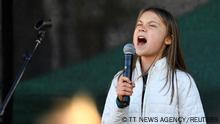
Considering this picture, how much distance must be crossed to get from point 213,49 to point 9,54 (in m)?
1.59

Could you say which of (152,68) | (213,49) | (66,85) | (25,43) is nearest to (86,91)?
(66,85)

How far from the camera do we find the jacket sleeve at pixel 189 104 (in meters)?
2.56

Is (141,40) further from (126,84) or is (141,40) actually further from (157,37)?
(126,84)

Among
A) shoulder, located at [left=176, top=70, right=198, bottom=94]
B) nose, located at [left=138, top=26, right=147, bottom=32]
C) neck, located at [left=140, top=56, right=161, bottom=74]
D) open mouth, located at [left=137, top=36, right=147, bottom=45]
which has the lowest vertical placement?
shoulder, located at [left=176, top=70, right=198, bottom=94]

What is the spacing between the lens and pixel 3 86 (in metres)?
4.79

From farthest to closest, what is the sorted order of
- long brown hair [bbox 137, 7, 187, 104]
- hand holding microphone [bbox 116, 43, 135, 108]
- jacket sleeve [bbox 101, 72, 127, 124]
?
1. long brown hair [bbox 137, 7, 187, 104]
2. jacket sleeve [bbox 101, 72, 127, 124]
3. hand holding microphone [bbox 116, 43, 135, 108]

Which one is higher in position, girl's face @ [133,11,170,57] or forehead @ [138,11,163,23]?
forehead @ [138,11,163,23]

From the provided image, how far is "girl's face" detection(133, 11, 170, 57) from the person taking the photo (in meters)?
2.69

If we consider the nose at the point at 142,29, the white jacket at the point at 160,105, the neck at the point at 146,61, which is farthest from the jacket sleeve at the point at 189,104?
the nose at the point at 142,29

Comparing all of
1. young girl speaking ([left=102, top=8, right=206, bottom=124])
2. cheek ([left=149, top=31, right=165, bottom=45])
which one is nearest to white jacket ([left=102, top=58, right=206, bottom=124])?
young girl speaking ([left=102, top=8, right=206, bottom=124])

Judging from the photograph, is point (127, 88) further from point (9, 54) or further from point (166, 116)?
→ point (9, 54)

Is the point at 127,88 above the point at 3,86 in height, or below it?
below

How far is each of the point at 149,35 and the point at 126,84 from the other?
40 cm

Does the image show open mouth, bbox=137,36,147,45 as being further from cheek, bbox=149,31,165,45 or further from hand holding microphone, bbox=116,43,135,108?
hand holding microphone, bbox=116,43,135,108
